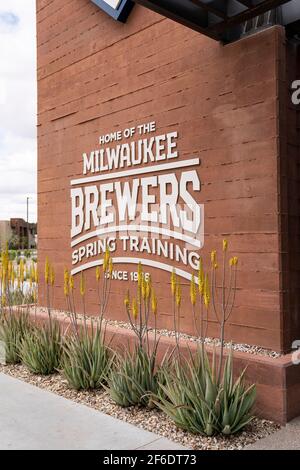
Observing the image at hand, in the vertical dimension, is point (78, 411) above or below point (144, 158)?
below

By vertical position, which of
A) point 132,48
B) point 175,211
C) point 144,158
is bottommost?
point 175,211

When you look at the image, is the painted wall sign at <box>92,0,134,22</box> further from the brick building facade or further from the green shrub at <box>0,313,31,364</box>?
the green shrub at <box>0,313,31,364</box>

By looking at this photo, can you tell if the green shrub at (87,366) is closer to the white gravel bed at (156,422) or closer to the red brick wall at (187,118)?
the white gravel bed at (156,422)

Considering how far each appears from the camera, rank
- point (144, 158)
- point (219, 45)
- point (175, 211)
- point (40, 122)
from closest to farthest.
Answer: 1. point (219, 45)
2. point (175, 211)
3. point (144, 158)
4. point (40, 122)

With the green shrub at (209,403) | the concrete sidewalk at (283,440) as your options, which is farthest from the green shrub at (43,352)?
the concrete sidewalk at (283,440)

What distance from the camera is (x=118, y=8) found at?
630 centimetres

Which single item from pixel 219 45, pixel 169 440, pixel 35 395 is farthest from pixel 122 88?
pixel 169 440

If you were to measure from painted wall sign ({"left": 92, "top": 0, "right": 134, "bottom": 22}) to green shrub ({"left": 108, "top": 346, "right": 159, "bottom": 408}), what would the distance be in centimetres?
440

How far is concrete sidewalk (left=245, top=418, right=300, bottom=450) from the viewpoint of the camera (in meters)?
3.56

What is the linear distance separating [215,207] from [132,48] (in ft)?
8.52

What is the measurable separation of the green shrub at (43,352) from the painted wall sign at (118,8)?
4179 mm

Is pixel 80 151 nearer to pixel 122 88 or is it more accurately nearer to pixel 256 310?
pixel 122 88

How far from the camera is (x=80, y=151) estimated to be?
7.09 m

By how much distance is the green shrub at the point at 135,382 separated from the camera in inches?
171
